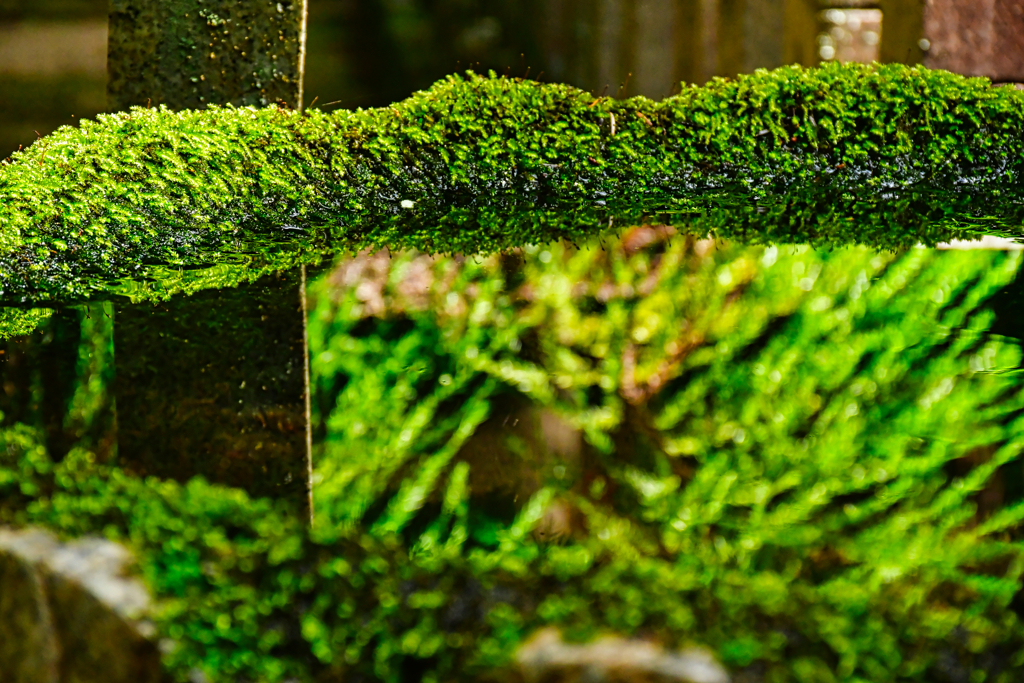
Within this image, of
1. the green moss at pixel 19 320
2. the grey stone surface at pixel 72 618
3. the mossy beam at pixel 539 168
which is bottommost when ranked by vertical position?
the grey stone surface at pixel 72 618

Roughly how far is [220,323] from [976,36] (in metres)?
2.35

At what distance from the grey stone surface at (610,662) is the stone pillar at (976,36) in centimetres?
190

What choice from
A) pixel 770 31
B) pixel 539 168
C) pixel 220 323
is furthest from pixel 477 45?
pixel 220 323

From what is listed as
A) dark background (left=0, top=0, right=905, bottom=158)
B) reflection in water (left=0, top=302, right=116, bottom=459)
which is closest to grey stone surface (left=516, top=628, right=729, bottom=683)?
reflection in water (left=0, top=302, right=116, bottom=459)

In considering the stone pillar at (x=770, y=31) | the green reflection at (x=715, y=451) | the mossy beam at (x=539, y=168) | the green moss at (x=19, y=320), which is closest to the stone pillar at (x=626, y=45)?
the stone pillar at (x=770, y=31)

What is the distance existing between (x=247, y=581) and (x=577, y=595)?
2.43 ft

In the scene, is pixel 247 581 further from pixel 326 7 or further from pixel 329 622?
pixel 326 7

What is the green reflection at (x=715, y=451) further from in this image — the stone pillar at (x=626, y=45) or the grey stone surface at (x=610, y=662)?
the stone pillar at (x=626, y=45)

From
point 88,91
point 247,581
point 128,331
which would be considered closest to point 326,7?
point 88,91

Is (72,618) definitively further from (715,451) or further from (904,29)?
(904,29)

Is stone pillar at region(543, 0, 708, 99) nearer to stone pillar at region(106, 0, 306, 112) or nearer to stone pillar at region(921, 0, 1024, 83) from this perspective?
stone pillar at region(921, 0, 1024, 83)

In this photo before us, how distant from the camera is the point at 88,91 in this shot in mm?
2361

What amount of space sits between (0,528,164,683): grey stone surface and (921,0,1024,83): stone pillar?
2.64 m

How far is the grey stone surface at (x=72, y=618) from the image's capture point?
1.44m
